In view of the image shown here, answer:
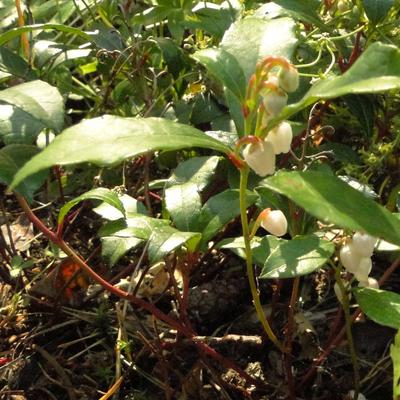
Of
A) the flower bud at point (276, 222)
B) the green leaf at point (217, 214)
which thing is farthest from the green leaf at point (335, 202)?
the green leaf at point (217, 214)

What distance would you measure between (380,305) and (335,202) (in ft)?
1.09

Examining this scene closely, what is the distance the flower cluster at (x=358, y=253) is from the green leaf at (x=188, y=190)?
0.90 feet

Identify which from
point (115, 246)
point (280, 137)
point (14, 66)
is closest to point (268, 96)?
point (280, 137)

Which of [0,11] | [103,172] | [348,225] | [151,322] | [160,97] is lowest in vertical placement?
[151,322]

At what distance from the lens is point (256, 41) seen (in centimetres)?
Answer: 106

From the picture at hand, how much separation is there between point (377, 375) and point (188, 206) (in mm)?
500

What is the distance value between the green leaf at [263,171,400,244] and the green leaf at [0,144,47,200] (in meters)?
0.58

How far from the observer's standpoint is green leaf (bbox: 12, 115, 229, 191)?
2.42 ft

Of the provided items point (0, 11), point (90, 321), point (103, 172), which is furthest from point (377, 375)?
point (0, 11)

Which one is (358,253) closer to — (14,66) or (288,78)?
(288,78)

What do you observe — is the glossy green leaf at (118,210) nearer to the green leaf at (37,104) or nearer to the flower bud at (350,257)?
the green leaf at (37,104)

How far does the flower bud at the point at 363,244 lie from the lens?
99 cm

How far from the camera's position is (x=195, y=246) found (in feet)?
3.79

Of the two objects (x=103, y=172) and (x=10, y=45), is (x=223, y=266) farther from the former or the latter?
(x=10, y=45)
